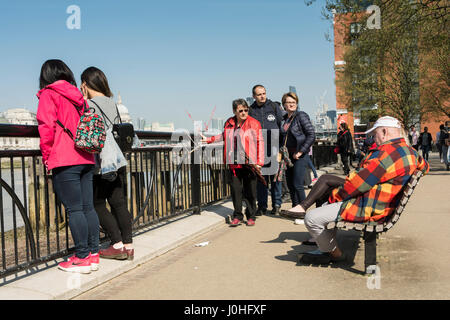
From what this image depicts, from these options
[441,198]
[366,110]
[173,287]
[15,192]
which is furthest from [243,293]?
[366,110]

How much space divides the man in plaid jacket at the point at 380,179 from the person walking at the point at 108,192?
2.00m

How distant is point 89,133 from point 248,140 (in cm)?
321

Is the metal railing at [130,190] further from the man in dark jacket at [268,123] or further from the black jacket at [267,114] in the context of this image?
the black jacket at [267,114]

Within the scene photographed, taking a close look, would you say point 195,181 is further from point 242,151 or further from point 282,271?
point 282,271

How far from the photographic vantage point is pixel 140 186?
6422 mm

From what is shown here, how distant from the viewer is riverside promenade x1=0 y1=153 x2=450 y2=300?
3.89 m

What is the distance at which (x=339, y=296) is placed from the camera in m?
3.76

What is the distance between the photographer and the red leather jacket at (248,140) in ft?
22.8

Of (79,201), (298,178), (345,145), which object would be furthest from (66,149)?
(345,145)

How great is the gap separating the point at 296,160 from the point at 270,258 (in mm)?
2514

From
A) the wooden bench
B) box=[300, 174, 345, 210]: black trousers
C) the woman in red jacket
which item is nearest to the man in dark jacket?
the woman in red jacket

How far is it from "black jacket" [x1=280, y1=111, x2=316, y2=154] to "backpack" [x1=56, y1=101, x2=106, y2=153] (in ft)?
12.3

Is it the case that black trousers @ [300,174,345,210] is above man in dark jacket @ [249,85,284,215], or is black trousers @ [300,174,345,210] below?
below

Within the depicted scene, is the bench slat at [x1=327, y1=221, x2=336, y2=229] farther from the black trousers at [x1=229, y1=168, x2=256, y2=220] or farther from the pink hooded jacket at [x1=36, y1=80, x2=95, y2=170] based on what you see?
the black trousers at [x1=229, y1=168, x2=256, y2=220]
